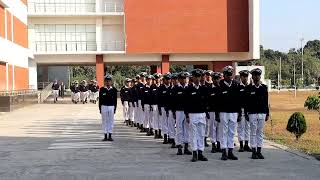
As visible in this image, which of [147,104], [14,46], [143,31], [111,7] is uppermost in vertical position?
[111,7]

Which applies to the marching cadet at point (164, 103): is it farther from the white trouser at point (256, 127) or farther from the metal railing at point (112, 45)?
the metal railing at point (112, 45)

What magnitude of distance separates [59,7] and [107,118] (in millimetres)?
37383

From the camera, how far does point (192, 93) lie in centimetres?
1284

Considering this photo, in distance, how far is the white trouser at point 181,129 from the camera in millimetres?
13637

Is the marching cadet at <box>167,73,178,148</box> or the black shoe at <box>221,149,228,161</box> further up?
the marching cadet at <box>167,73,178,148</box>

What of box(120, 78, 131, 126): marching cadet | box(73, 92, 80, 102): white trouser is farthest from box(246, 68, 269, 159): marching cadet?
box(73, 92, 80, 102): white trouser

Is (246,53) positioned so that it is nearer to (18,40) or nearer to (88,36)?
(88,36)

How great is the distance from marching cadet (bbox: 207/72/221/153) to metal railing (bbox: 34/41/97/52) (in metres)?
40.1

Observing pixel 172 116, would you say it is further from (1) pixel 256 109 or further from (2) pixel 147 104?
(2) pixel 147 104

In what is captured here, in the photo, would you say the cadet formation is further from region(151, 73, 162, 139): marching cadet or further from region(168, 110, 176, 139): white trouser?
region(151, 73, 162, 139): marching cadet

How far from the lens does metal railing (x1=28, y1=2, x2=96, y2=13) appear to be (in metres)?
52.9

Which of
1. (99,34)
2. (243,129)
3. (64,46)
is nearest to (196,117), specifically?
(243,129)

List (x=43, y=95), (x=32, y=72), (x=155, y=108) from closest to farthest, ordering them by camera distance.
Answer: (x=155, y=108) → (x=43, y=95) → (x=32, y=72)

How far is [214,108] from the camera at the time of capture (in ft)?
44.7
